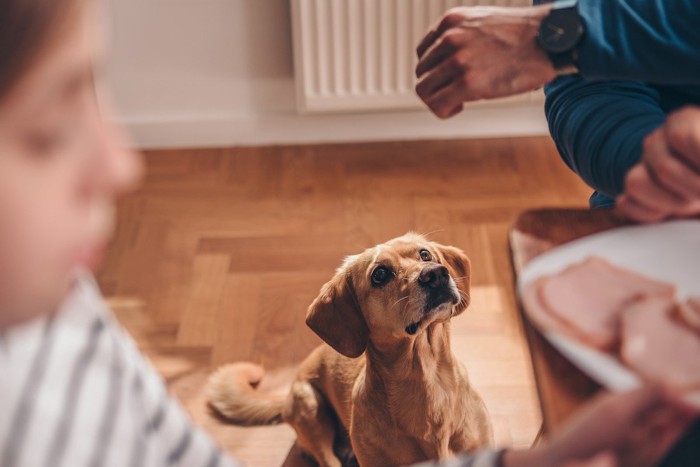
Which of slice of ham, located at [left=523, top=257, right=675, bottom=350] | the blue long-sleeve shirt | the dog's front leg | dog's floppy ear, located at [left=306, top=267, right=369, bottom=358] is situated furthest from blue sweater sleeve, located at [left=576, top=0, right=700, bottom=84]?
the dog's front leg

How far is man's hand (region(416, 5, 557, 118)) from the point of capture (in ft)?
3.26

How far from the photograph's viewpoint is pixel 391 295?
1304mm

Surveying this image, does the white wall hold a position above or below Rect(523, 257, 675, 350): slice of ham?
below

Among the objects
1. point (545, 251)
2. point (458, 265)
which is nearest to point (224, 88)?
point (458, 265)

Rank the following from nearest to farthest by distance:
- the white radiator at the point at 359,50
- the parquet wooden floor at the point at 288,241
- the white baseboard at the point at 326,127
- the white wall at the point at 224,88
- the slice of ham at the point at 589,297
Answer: the slice of ham at the point at 589,297, the parquet wooden floor at the point at 288,241, the white radiator at the point at 359,50, the white wall at the point at 224,88, the white baseboard at the point at 326,127

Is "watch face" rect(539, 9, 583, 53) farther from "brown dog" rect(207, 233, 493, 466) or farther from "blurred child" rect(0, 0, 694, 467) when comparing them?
"blurred child" rect(0, 0, 694, 467)

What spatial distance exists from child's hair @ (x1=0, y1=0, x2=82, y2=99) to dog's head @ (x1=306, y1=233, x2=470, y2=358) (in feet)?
2.93

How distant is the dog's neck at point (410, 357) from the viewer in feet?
4.48

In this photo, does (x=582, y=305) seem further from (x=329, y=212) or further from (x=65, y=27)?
(x=329, y=212)

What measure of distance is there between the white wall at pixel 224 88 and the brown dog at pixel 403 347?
1.48 m

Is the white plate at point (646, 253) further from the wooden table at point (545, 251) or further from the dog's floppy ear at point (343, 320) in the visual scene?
the dog's floppy ear at point (343, 320)

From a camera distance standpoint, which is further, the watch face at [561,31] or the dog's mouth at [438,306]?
the dog's mouth at [438,306]

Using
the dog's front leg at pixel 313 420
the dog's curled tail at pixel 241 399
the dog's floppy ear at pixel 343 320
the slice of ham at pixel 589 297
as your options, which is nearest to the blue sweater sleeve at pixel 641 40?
the slice of ham at pixel 589 297

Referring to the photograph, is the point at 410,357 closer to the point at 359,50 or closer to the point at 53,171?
the point at 53,171
